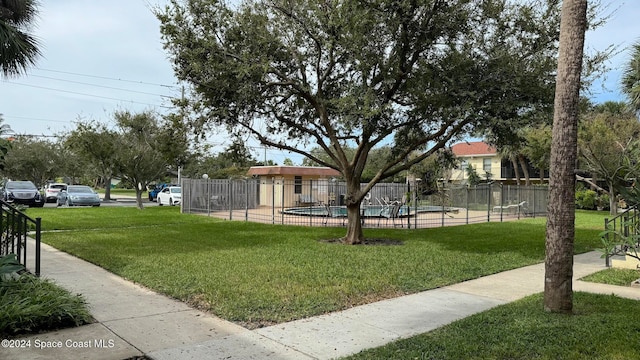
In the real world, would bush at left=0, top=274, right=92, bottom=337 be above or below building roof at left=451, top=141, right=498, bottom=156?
below

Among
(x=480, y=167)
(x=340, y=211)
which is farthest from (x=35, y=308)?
(x=480, y=167)

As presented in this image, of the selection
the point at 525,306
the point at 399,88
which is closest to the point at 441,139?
the point at 399,88

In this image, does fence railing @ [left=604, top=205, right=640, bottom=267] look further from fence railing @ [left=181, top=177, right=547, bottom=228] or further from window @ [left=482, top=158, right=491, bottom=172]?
window @ [left=482, top=158, right=491, bottom=172]

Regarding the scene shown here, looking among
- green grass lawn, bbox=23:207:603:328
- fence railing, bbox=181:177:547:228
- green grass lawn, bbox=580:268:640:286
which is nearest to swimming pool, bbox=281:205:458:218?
fence railing, bbox=181:177:547:228

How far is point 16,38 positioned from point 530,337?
381 inches

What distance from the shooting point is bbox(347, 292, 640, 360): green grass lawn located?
14.3 feet

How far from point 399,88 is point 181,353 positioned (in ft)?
32.1

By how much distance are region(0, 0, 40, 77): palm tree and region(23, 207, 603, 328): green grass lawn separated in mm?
4219

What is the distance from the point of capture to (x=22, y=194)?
1051 inches

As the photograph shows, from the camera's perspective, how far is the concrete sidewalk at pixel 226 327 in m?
4.54

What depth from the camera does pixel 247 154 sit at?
1467cm

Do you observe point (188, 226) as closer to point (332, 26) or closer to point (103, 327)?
point (332, 26)

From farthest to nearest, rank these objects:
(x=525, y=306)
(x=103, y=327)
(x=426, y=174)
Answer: (x=426, y=174) → (x=525, y=306) → (x=103, y=327)

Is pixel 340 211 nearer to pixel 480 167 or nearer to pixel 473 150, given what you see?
pixel 480 167
